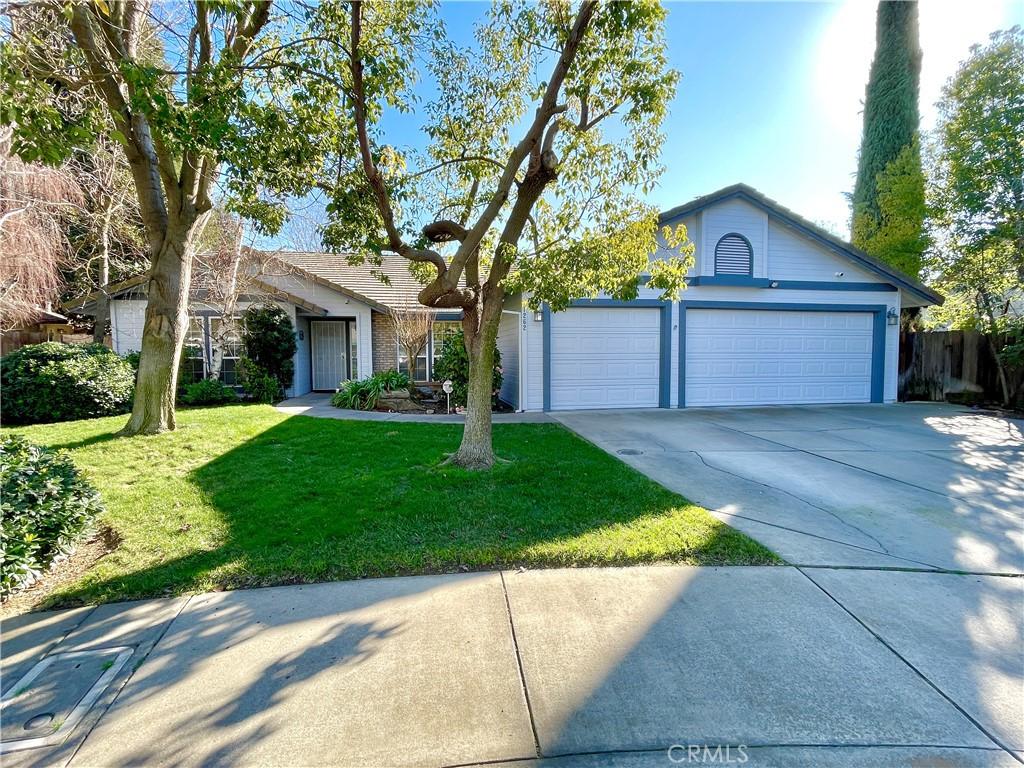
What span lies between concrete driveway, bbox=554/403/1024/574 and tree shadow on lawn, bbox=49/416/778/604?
0.63 metres

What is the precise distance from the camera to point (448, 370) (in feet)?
38.6

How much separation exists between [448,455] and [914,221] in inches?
649

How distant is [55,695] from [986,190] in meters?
17.3

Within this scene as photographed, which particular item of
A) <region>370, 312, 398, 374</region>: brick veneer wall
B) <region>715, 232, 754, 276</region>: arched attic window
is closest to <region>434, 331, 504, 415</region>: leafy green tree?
<region>370, 312, 398, 374</region>: brick veneer wall

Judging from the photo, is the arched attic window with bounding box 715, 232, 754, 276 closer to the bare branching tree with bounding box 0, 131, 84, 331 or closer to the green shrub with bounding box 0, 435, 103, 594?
the green shrub with bounding box 0, 435, 103, 594

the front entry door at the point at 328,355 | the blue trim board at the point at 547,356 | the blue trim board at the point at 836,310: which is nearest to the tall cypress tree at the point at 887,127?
the blue trim board at the point at 836,310

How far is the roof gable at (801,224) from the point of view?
11.1 meters

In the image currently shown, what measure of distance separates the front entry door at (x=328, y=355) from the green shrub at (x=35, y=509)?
462 inches

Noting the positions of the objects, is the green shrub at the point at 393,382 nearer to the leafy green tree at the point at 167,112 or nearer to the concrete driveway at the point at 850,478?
the concrete driveway at the point at 850,478

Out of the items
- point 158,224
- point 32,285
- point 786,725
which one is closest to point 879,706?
point 786,725

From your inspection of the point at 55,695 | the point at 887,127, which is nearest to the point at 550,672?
the point at 55,695

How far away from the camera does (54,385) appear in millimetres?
9461

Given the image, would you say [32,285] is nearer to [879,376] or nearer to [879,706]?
[879,706]

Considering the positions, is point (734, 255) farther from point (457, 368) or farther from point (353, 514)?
point (353, 514)
